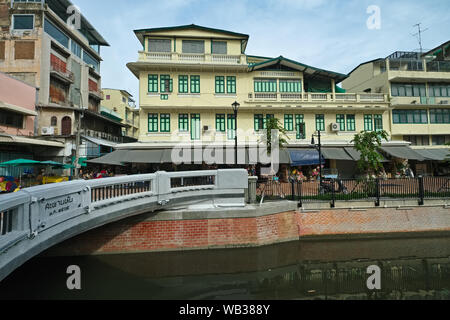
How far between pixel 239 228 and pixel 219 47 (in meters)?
15.1

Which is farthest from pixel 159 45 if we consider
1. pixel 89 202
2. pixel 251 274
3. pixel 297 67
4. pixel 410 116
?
pixel 410 116

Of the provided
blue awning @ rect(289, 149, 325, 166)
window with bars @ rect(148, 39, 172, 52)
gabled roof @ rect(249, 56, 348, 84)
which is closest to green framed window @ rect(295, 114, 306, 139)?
blue awning @ rect(289, 149, 325, 166)

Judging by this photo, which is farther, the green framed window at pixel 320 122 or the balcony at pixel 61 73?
the balcony at pixel 61 73

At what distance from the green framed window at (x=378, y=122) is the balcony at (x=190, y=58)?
455 inches

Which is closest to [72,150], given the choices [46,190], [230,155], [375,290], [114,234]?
[230,155]

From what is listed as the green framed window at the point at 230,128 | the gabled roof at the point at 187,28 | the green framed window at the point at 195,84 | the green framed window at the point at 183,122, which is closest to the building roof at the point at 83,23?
the gabled roof at the point at 187,28

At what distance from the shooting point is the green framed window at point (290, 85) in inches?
775

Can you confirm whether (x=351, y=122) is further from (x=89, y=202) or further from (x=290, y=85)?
(x=89, y=202)

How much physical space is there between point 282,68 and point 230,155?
9.03 meters

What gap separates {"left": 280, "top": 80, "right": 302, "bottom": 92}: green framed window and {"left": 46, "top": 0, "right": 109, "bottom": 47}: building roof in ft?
82.4

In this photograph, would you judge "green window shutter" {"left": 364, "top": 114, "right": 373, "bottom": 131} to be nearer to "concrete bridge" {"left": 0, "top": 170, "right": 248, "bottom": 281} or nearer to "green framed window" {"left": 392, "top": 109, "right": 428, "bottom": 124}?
"green framed window" {"left": 392, "top": 109, "right": 428, "bottom": 124}

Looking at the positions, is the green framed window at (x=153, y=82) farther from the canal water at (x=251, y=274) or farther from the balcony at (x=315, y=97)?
the canal water at (x=251, y=274)

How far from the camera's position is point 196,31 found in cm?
1878
